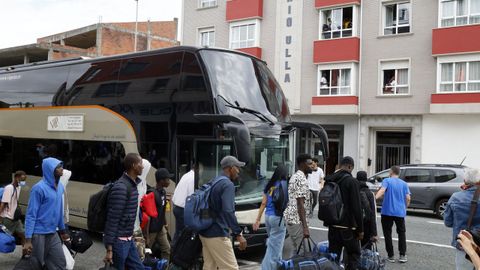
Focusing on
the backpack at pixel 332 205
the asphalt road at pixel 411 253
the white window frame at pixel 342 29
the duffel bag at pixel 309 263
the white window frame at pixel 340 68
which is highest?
the white window frame at pixel 342 29

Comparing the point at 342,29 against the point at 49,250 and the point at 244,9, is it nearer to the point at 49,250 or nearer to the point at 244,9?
the point at 244,9

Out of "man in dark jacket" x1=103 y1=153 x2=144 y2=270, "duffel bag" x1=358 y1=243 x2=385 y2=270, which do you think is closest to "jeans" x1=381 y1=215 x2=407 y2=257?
"duffel bag" x1=358 y1=243 x2=385 y2=270

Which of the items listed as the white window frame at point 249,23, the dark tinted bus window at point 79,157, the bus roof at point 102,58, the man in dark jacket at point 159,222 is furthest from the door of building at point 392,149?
the man in dark jacket at point 159,222

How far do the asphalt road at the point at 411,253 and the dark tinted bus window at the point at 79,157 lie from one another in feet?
4.74

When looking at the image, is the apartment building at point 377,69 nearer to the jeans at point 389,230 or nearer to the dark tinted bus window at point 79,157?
the dark tinted bus window at point 79,157

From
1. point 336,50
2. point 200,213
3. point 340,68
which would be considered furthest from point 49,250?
point 336,50

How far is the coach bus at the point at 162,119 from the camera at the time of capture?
8555 mm

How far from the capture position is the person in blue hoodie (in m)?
5.79

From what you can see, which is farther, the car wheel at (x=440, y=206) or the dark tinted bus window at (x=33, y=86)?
the car wheel at (x=440, y=206)

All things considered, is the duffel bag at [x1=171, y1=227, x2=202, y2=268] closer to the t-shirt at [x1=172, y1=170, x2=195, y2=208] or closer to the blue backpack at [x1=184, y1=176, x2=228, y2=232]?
the blue backpack at [x1=184, y1=176, x2=228, y2=232]

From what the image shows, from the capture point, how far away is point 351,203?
676 cm

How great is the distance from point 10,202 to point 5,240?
105 centimetres

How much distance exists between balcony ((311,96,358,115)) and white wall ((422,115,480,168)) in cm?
346

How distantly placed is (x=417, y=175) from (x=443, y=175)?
0.84 m
